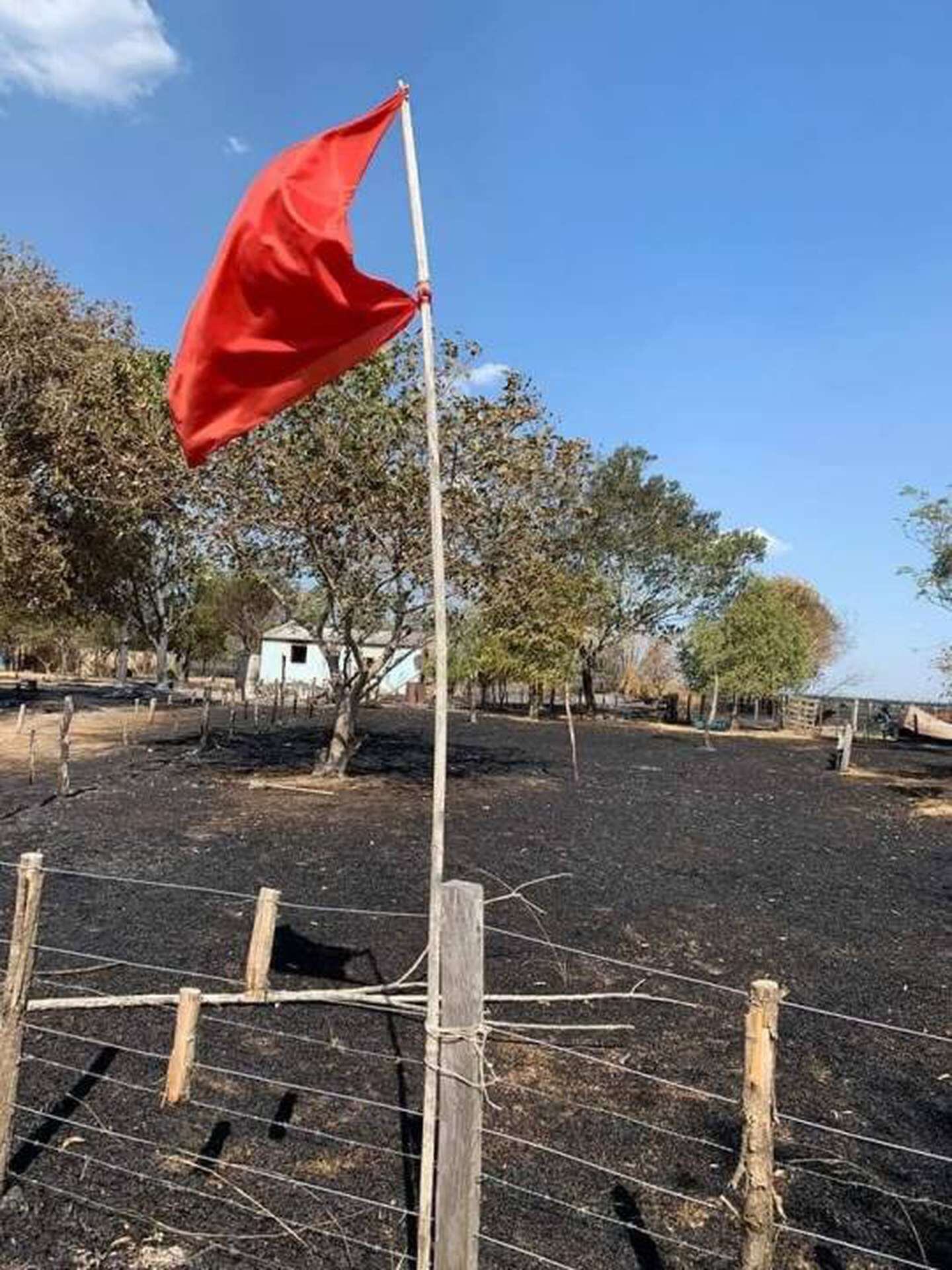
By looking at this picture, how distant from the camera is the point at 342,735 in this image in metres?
16.6

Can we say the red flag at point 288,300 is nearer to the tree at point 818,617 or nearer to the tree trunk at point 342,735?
the tree trunk at point 342,735

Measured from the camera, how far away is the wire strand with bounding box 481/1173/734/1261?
3.55 m

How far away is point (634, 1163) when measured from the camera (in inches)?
165

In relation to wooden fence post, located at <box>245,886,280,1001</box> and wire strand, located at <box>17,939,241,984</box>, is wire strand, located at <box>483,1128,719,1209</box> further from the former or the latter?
wire strand, located at <box>17,939,241,984</box>

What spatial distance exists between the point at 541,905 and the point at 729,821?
6.72 meters

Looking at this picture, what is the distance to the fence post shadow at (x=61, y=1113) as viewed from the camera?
3945 mm

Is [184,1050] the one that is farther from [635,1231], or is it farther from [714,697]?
[714,697]

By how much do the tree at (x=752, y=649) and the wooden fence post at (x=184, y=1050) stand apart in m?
37.2

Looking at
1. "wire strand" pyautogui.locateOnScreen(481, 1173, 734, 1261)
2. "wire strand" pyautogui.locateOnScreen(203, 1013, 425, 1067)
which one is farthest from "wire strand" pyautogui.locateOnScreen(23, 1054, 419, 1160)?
"wire strand" pyautogui.locateOnScreen(203, 1013, 425, 1067)

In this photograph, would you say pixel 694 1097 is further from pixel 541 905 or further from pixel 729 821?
pixel 729 821

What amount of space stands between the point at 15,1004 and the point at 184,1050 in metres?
0.98

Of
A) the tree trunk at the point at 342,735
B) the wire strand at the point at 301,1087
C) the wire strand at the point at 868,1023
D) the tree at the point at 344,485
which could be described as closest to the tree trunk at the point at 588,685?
the tree trunk at the point at 342,735

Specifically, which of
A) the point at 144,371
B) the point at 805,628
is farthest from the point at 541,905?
the point at 805,628

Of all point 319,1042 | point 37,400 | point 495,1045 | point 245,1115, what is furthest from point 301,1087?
point 37,400
